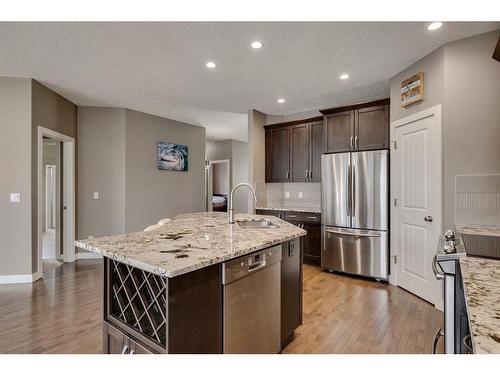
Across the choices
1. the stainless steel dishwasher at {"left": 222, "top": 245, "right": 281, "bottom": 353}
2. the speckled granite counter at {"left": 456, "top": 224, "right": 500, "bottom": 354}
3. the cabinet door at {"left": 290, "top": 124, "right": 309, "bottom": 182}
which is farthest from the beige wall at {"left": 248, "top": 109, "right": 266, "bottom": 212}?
the speckled granite counter at {"left": 456, "top": 224, "right": 500, "bottom": 354}

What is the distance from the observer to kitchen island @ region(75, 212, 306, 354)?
119 cm

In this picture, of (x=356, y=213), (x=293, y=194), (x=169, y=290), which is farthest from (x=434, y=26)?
(x=293, y=194)

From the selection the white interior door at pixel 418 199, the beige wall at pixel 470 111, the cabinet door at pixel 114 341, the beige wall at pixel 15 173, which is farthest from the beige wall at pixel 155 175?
the beige wall at pixel 470 111

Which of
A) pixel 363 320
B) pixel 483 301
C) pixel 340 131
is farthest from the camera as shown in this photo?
pixel 340 131

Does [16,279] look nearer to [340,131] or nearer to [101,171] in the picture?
[101,171]

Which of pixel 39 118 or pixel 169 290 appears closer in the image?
pixel 169 290

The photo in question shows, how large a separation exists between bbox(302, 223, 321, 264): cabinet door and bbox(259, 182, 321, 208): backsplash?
62 centimetres

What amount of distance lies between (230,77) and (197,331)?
2.91 meters

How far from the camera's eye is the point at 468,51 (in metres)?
2.52

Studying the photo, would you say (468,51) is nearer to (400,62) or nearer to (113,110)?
(400,62)

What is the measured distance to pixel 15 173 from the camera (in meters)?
3.41

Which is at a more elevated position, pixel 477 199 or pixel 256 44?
pixel 256 44

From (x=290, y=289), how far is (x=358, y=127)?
8.68 ft

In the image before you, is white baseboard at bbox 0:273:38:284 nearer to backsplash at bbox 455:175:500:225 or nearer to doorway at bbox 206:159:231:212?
backsplash at bbox 455:175:500:225
